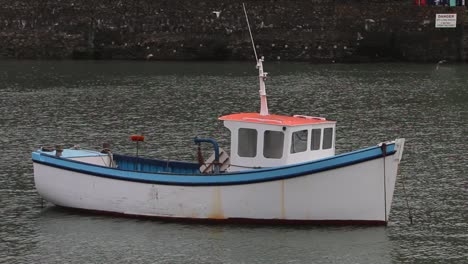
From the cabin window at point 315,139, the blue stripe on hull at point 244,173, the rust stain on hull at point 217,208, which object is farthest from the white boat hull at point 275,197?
the cabin window at point 315,139

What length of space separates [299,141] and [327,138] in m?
0.76

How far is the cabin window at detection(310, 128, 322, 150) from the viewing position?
2391 cm

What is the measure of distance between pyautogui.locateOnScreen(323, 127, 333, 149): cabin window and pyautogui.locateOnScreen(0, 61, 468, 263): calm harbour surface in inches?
73.6

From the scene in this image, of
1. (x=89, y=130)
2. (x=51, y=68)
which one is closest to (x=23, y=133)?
(x=89, y=130)

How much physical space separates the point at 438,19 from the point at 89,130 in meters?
32.5

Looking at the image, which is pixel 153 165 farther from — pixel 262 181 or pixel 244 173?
pixel 262 181

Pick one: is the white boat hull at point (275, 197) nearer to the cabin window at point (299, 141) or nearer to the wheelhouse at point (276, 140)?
the wheelhouse at point (276, 140)

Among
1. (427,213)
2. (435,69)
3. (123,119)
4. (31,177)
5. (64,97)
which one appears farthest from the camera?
(435,69)

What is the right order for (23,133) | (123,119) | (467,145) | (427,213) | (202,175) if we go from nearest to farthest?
(202,175) < (427,213) < (467,145) < (23,133) < (123,119)

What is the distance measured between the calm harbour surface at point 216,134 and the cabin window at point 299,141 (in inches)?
66.5

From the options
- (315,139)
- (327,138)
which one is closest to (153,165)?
(315,139)

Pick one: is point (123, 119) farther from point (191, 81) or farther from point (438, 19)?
point (438, 19)

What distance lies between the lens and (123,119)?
43.1 meters

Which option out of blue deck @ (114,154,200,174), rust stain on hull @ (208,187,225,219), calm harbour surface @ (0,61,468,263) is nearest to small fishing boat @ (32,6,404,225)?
rust stain on hull @ (208,187,225,219)
